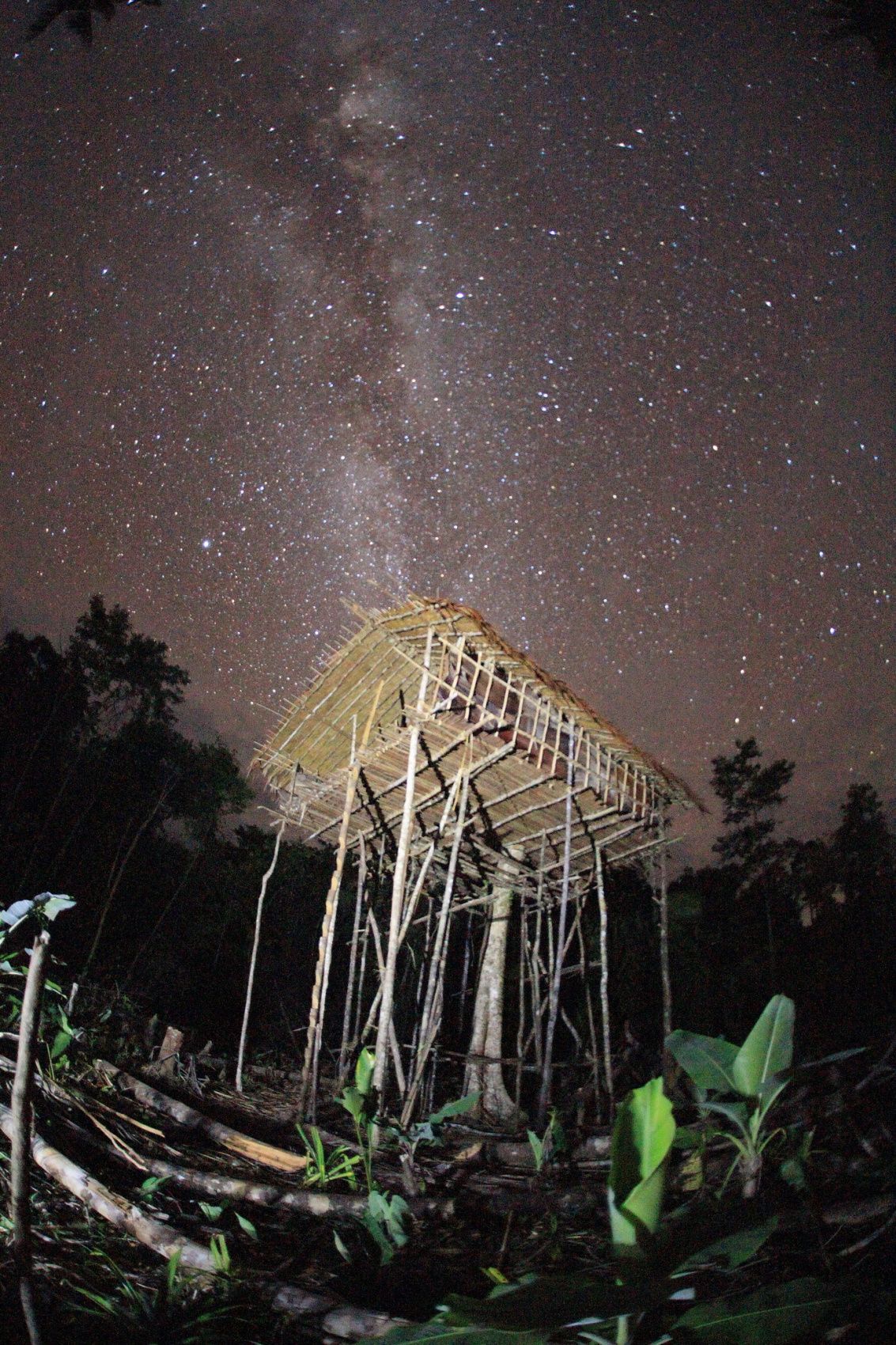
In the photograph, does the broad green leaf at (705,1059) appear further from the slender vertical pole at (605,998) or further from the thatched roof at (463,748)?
the slender vertical pole at (605,998)

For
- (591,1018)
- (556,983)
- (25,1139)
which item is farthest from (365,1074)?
(591,1018)

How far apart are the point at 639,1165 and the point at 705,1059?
1.36 metres

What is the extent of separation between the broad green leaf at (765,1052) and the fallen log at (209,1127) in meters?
3.66

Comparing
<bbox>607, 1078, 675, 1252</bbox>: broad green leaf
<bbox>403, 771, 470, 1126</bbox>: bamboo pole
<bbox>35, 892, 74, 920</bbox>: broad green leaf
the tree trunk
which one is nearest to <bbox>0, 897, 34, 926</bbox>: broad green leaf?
<bbox>35, 892, 74, 920</bbox>: broad green leaf

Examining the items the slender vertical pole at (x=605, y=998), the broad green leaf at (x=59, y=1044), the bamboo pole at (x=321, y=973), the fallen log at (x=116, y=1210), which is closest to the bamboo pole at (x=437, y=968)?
the bamboo pole at (x=321, y=973)

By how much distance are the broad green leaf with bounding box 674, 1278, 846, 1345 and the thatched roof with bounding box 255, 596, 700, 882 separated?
21.1 feet

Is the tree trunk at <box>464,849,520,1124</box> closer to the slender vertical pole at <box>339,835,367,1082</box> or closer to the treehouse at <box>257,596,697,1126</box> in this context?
the treehouse at <box>257,596,697,1126</box>

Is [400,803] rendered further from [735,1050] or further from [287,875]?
[287,875]

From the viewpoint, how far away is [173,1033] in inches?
294

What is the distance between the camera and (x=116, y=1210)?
3.09 meters

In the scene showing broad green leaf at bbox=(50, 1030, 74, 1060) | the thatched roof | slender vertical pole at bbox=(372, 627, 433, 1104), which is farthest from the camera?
the thatched roof

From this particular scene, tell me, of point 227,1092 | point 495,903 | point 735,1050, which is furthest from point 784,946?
point 735,1050

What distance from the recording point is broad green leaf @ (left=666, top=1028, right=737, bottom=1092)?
282 centimetres

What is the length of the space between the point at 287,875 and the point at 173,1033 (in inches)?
751
